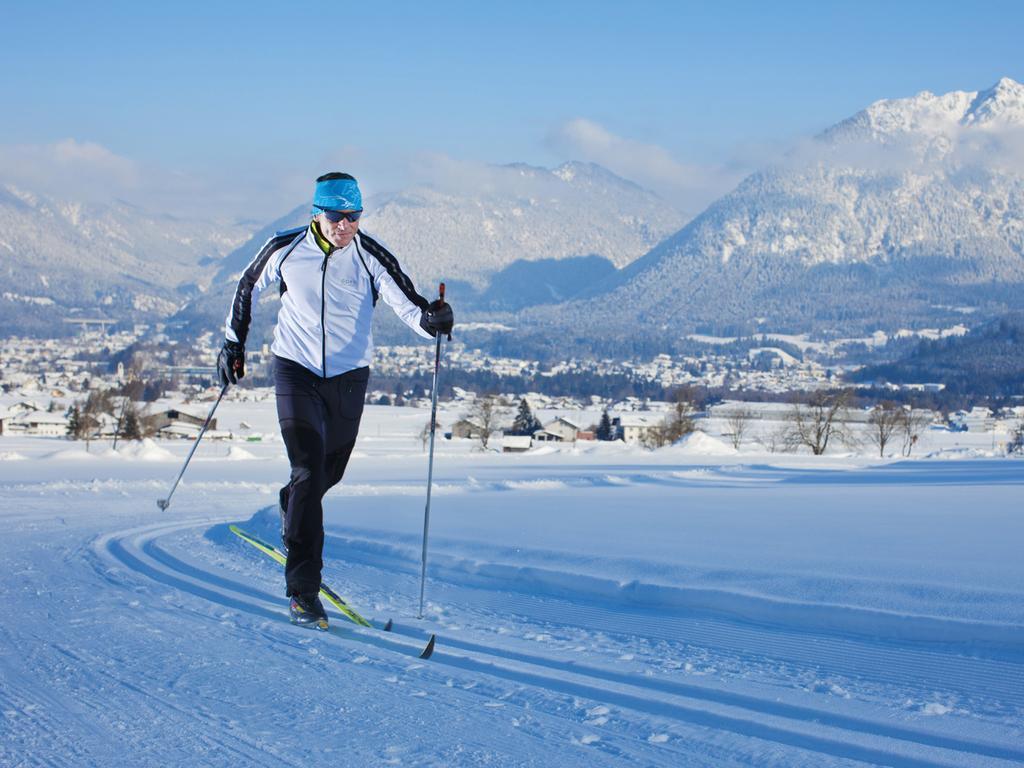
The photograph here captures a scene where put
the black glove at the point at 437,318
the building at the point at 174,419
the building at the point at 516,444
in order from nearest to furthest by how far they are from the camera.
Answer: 1. the black glove at the point at 437,318
2. the building at the point at 516,444
3. the building at the point at 174,419

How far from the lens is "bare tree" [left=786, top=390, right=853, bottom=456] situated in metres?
50.0

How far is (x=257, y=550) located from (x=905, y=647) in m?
4.17

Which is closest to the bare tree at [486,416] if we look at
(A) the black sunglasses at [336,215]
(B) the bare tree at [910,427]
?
(B) the bare tree at [910,427]

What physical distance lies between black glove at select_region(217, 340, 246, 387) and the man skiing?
0.13 metres

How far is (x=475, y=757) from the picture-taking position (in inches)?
108

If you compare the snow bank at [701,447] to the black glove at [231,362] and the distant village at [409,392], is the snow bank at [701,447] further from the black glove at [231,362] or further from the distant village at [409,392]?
the black glove at [231,362]

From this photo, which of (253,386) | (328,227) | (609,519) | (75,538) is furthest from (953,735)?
(253,386)

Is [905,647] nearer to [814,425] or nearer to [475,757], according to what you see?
[475,757]

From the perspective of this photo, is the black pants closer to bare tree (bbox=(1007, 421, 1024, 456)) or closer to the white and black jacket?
the white and black jacket

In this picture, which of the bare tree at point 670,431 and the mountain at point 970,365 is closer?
the bare tree at point 670,431

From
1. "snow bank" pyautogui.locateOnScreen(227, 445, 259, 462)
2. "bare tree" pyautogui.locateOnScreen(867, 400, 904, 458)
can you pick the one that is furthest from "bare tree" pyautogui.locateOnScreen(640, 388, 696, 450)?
"snow bank" pyautogui.locateOnScreen(227, 445, 259, 462)

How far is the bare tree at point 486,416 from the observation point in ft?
191

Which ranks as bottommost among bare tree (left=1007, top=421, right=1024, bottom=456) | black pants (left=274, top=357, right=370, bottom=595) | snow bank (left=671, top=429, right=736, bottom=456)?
snow bank (left=671, top=429, right=736, bottom=456)

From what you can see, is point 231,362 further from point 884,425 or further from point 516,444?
point 516,444
